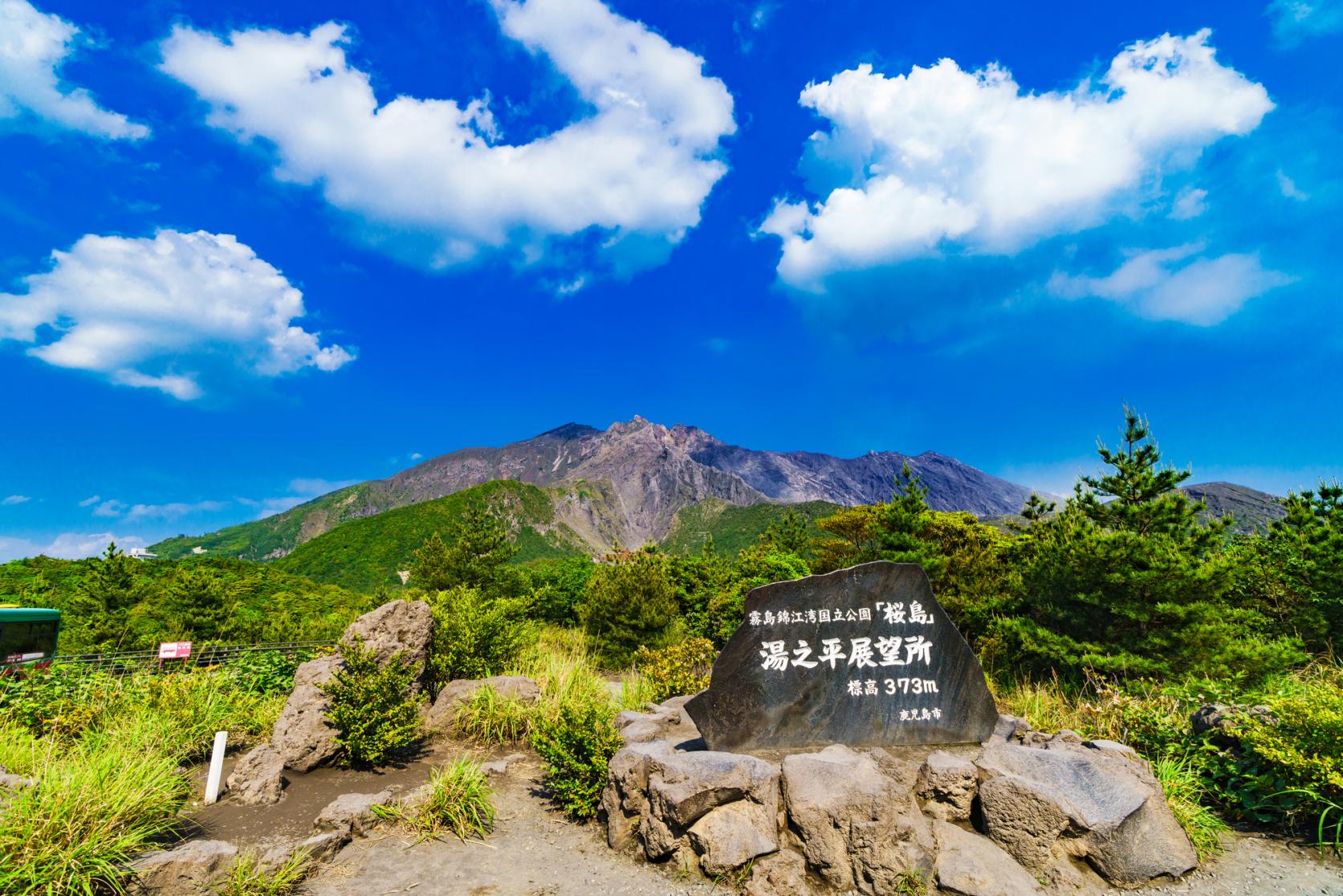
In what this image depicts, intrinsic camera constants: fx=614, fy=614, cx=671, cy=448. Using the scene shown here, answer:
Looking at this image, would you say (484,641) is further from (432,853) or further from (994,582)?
(994,582)

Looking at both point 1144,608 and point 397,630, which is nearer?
point 397,630

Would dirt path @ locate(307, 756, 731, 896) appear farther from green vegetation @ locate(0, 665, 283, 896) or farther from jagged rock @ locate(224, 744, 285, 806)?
jagged rock @ locate(224, 744, 285, 806)

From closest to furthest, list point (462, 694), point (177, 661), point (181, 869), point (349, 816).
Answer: point (181, 869)
point (349, 816)
point (462, 694)
point (177, 661)

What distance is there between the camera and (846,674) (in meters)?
6.19

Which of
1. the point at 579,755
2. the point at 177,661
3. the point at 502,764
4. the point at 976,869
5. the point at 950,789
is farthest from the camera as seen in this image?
the point at 177,661

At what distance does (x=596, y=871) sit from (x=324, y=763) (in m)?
4.10

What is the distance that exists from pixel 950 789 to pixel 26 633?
18097mm

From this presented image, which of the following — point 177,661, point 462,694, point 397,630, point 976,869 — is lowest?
point 976,869

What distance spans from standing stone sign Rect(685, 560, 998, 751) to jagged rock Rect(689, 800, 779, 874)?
1.03m

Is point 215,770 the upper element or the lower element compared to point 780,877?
upper

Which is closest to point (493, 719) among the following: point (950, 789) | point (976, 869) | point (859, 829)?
point (859, 829)

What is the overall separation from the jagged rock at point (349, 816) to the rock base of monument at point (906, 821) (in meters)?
2.12

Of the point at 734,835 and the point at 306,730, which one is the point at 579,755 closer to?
the point at 734,835

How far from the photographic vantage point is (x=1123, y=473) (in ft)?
44.0
